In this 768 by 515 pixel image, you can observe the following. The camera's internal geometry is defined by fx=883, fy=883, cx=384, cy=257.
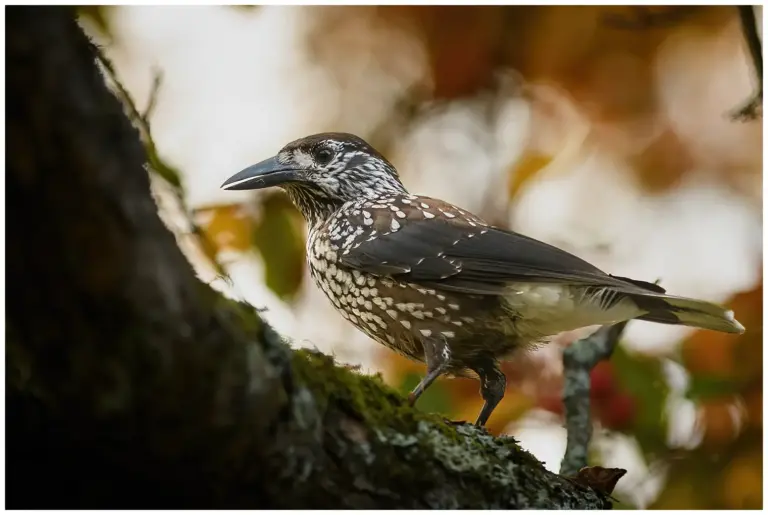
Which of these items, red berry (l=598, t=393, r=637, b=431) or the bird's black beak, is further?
red berry (l=598, t=393, r=637, b=431)

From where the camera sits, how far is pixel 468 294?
354 cm

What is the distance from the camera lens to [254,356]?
191 centimetres

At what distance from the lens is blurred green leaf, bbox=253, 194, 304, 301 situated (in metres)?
4.09

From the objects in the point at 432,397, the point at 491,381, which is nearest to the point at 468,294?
the point at 491,381

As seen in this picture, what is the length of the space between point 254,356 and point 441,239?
190 cm

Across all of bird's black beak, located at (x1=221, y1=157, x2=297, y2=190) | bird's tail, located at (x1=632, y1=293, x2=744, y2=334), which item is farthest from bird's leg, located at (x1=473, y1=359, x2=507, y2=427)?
bird's black beak, located at (x1=221, y1=157, x2=297, y2=190)

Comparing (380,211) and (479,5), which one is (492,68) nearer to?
(479,5)

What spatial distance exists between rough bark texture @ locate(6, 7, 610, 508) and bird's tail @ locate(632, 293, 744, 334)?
162 cm

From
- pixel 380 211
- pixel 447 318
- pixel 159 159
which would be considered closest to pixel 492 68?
pixel 380 211

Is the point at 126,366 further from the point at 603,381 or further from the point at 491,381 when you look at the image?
the point at 603,381

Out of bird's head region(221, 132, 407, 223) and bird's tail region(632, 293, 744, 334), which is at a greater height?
bird's head region(221, 132, 407, 223)

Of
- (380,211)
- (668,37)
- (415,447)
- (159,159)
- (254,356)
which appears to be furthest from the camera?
(668,37)

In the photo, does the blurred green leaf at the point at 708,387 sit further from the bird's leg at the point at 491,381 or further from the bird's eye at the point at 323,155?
the bird's eye at the point at 323,155

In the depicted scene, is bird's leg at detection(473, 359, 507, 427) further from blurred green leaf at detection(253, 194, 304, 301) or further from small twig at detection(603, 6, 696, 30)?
small twig at detection(603, 6, 696, 30)
